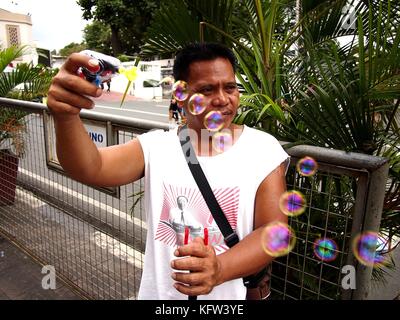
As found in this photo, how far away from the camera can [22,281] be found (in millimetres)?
3223

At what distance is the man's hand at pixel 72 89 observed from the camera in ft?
3.32

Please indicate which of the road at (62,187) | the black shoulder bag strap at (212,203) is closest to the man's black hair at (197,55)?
the black shoulder bag strap at (212,203)

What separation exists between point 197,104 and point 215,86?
0.09 metres

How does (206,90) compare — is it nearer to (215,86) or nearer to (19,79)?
(215,86)

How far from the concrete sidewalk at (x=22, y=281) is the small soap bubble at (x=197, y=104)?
2244mm

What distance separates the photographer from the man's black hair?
1.40m

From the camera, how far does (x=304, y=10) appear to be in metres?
2.30

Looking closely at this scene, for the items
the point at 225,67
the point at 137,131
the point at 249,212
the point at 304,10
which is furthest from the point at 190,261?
the point at 304,10

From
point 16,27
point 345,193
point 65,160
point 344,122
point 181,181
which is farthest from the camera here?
point 16,27

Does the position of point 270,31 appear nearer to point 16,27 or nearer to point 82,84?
point 82,84

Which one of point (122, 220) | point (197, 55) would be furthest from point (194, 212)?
point (122, 220)

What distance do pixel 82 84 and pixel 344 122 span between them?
1.08 metres

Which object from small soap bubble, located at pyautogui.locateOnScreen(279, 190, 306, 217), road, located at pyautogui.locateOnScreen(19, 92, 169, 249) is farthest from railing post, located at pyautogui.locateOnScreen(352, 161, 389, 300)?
road, located at pyautogui.locateOnScreen(19, 92, 169, 249)
